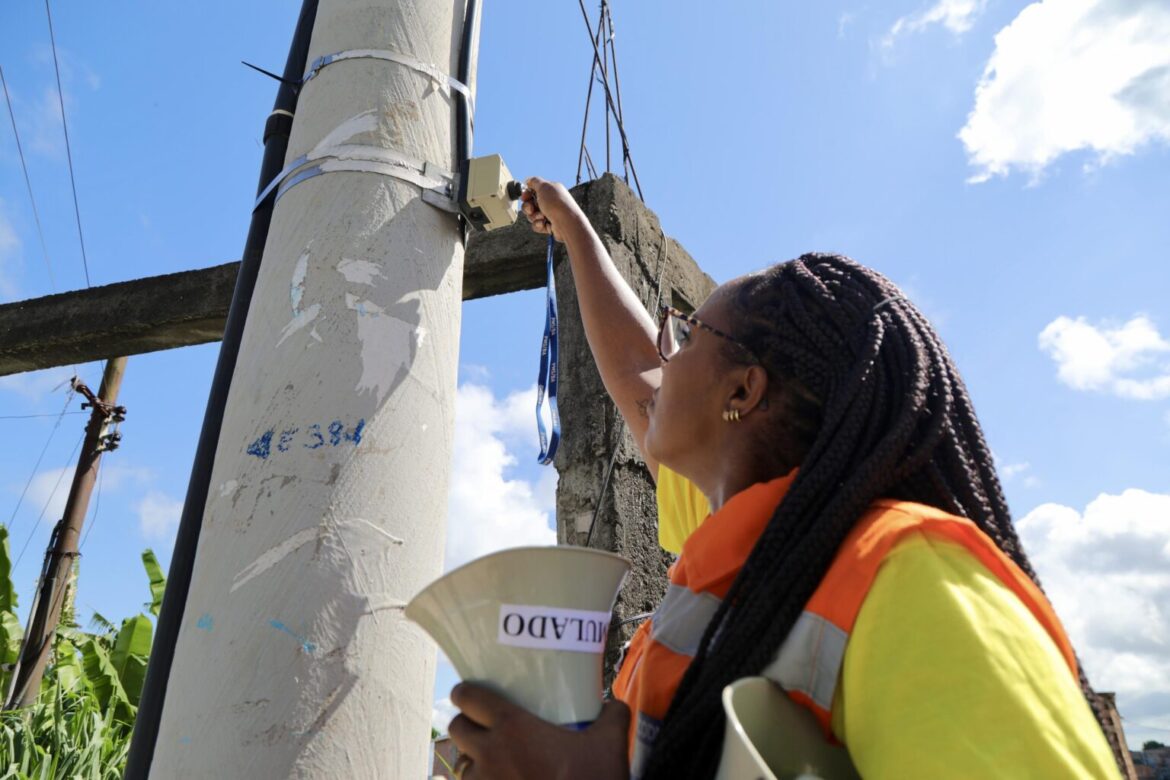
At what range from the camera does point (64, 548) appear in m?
10.4

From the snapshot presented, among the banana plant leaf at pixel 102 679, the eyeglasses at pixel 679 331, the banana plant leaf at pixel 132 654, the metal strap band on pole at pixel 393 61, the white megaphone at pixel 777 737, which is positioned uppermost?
the banana plant leaf at pixel 132 654

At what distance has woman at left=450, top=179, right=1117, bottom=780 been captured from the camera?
87cm

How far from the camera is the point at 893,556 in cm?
100

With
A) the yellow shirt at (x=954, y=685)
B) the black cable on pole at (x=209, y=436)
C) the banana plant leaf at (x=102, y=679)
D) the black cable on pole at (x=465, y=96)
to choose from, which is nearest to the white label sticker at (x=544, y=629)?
the yellow shirt at (x=954, y=685)

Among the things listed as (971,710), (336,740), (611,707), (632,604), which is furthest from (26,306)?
(971,710)

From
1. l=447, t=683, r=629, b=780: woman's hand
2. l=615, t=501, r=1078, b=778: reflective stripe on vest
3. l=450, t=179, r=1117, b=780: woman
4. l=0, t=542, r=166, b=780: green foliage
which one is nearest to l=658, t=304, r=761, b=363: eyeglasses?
l=450, t=179, r=1117, b=780: woman

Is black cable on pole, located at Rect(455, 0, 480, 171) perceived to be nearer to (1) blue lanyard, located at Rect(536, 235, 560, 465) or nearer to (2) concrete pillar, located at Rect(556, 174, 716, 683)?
(1) blue lanyard, located at Rect(536, 235, 560, 465)

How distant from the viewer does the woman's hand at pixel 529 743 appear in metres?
1.00

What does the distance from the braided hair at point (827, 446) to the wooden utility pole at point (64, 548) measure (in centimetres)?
987

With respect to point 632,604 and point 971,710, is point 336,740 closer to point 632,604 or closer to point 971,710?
point 971,710

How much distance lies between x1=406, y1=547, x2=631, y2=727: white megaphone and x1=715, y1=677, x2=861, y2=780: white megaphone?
212 mm

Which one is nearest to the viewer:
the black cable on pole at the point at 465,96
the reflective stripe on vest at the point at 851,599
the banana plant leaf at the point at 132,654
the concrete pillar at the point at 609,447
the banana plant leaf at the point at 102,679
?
the reflective stripe on vest at the point at 851,599

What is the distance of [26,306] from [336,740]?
200 inches

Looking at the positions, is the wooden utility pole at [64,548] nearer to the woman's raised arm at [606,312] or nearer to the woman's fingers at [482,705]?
the woman's raised arm at [606,312]
